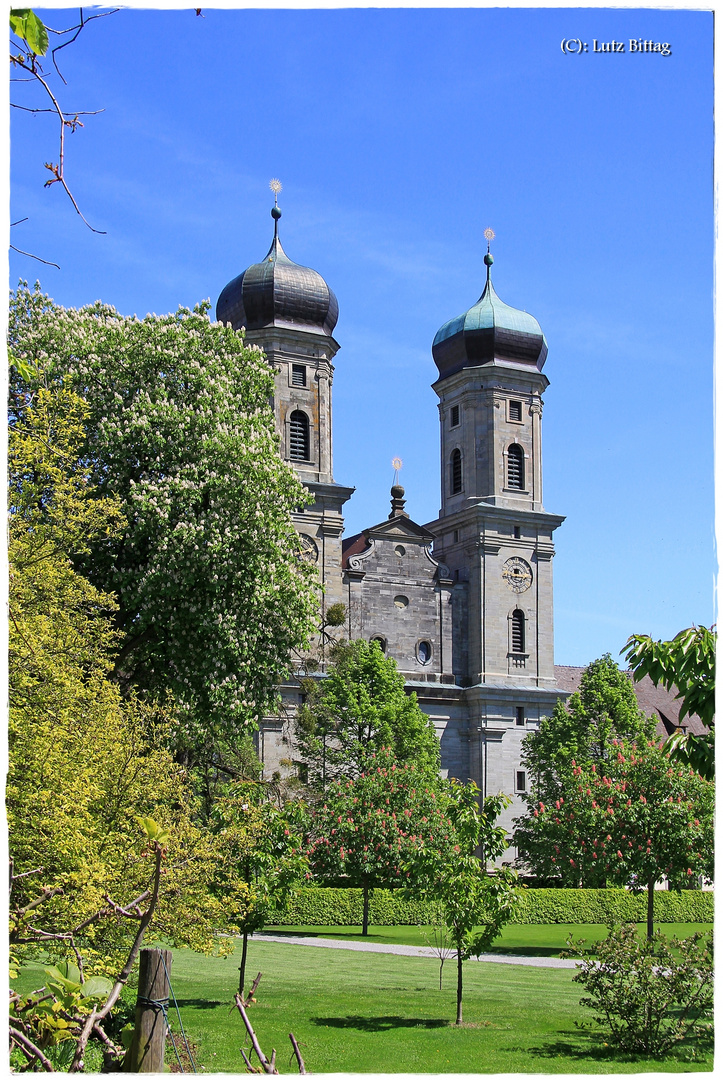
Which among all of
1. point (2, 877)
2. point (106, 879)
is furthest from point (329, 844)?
point (2, 877)

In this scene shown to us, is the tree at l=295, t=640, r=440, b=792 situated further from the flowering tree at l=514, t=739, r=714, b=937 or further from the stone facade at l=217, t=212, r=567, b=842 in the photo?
the flowering tree at l=514, t=739, r=714, b=937

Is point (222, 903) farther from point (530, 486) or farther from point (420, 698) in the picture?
point (530, 486)

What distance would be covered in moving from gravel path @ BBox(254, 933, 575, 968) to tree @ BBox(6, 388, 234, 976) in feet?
43.9

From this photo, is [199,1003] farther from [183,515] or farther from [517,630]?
[517,630]

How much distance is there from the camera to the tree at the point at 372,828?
116 ft

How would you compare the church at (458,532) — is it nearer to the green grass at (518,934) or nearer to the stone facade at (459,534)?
the stone facade at (459,534)

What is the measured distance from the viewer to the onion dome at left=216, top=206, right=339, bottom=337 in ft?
180

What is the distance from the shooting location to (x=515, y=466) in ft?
201

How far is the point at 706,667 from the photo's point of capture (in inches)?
332

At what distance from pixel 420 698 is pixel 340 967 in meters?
32.6

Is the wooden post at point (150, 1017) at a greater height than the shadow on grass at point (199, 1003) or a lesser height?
greater

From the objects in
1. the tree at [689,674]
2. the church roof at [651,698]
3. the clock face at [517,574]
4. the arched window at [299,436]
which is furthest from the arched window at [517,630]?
the tree at [689,674]

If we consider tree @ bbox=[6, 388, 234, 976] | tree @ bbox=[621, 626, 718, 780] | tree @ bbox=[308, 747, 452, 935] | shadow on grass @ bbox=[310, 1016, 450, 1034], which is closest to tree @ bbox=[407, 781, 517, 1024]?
shadow on grass @ bbox=[310, 1016, 450, 1034]

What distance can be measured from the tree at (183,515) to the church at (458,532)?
29.0 m
